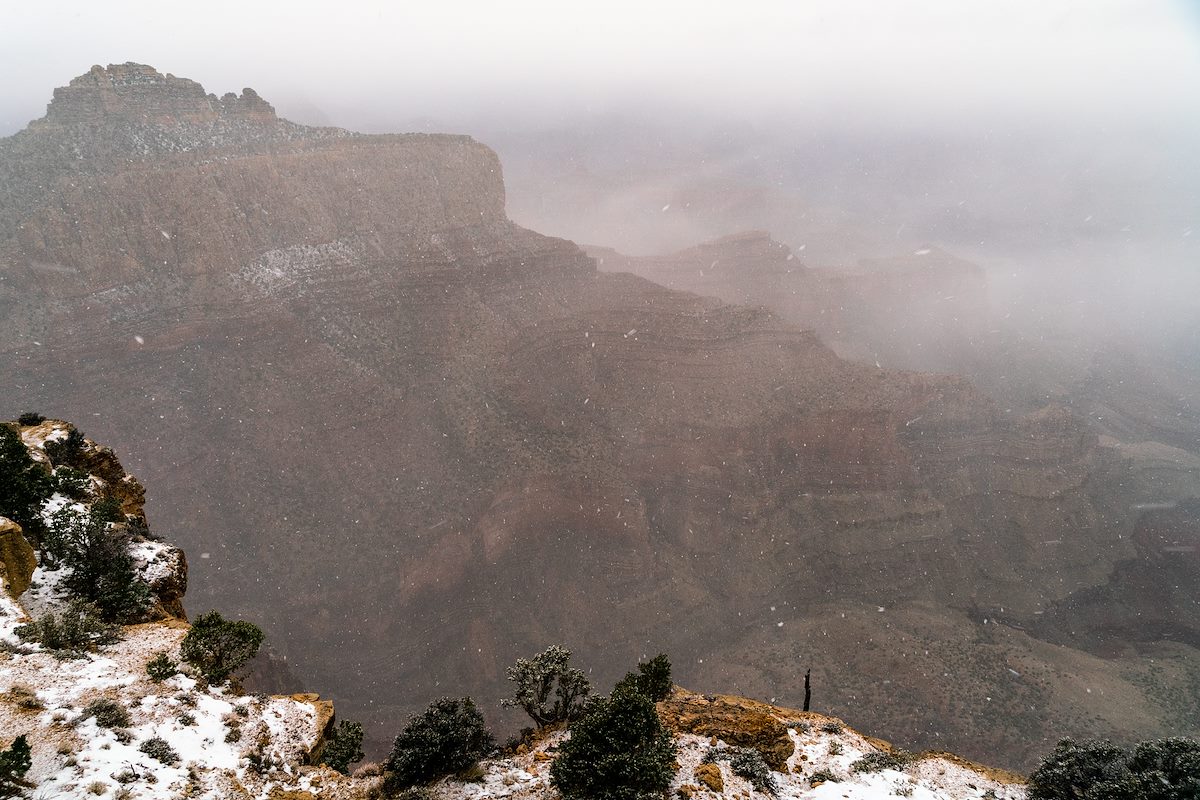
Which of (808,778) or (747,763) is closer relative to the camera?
(747,763)

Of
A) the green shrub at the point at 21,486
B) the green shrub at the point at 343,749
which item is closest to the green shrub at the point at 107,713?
the green shrub at the point at 343,749

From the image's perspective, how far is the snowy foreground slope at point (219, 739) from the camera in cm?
1152

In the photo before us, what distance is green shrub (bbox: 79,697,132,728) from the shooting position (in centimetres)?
1205

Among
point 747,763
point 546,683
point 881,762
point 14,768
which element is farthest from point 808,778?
point 14,768

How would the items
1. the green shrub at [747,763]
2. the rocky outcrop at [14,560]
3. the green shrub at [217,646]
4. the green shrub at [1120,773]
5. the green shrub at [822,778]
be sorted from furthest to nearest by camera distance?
1. the green shrub at [822,778]
2. the green shrub at [747,763]
3. the green shrub at [217,646]
4. the green shrub at [1120,773]
5. the rocky outcrop at [14,560]

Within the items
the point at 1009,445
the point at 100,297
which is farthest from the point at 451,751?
the point at 1009,445

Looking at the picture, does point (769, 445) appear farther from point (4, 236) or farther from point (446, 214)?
point (4, 236)

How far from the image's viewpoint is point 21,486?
1716cm

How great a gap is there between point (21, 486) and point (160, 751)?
1074 cm

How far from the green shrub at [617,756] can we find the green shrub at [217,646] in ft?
32.1

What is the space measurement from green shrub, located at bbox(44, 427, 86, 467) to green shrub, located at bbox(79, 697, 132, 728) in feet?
41.9

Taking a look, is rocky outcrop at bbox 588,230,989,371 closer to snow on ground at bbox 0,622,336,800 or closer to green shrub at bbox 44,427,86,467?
green shrub at bbox 44,427,86,467

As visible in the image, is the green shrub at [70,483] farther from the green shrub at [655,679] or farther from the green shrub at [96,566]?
the green shrub at [655,679]

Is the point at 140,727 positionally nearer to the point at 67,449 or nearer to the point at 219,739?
the point at 219,739
